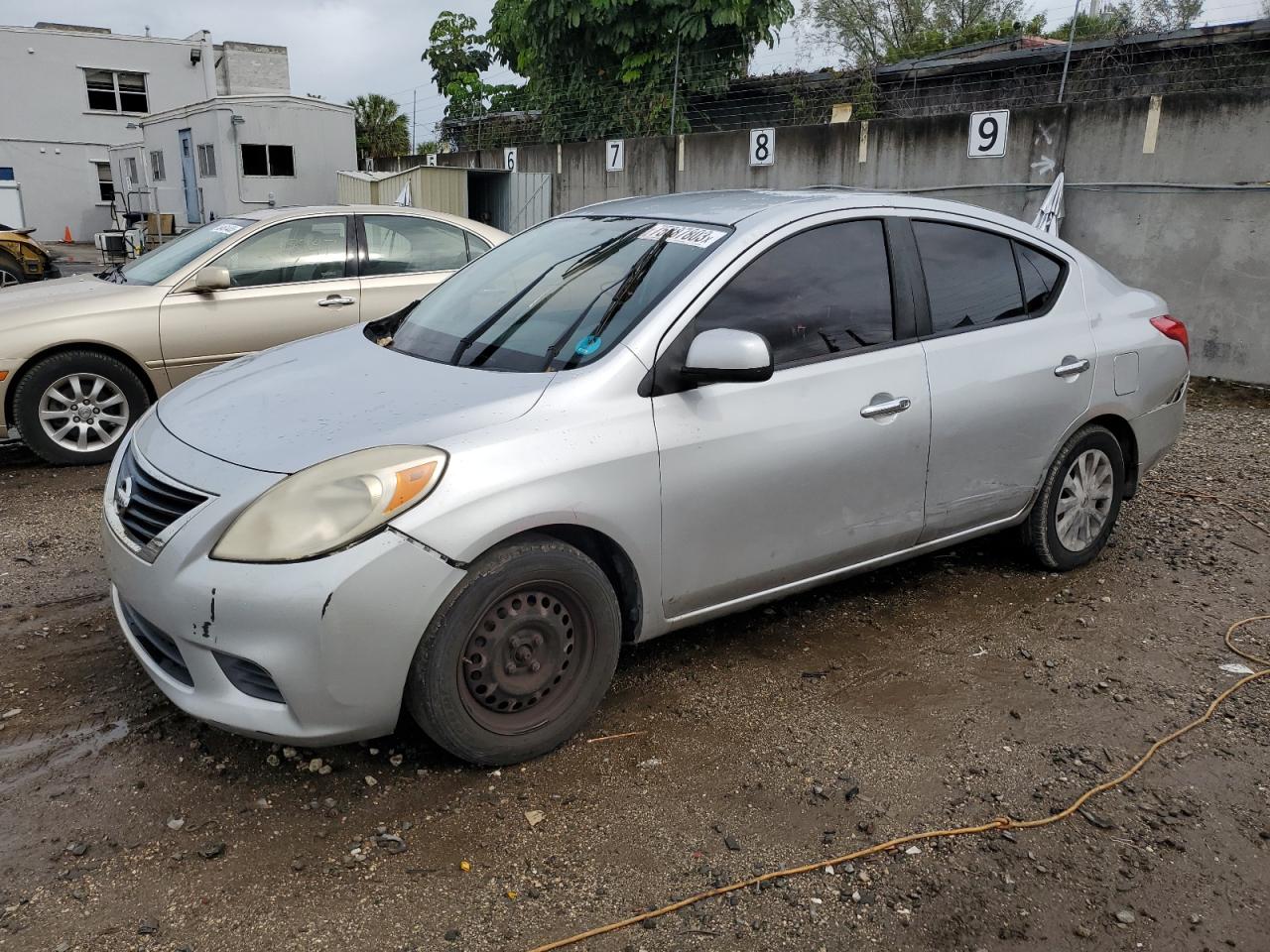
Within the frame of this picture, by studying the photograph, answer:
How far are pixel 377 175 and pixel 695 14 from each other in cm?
781

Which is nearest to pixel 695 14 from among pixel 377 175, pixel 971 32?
pixel 377 175

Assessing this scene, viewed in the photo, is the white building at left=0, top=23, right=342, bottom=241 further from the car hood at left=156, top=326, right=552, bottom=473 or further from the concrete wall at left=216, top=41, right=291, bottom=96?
the car hood at left=156, top=326, right=552, bottom=473

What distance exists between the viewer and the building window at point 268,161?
25906 mm

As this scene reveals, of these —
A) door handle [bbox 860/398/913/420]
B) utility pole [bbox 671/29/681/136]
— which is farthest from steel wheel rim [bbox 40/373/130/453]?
utility pole [bbox 671/29/681/136]

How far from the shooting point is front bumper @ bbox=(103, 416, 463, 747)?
2.61 metres

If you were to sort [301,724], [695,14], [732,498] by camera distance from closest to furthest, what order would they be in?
[301,724] < [732,498] < [695,14]

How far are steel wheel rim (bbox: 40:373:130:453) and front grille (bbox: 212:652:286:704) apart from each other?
14.2 ft

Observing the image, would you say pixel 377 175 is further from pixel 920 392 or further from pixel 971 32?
pixel 920 392

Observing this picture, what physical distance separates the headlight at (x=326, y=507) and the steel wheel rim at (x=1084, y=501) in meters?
3.05

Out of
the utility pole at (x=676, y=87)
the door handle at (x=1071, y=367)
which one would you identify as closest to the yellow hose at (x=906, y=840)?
the door handle at (x=1071, y=367)

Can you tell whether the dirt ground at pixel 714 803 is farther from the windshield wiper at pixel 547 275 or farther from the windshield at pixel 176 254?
the windshield at pixel 176 254

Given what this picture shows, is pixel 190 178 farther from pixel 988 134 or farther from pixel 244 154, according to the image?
pixel 988 134

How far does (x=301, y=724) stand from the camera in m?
2.69

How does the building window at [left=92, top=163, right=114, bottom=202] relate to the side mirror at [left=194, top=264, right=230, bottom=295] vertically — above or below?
above
